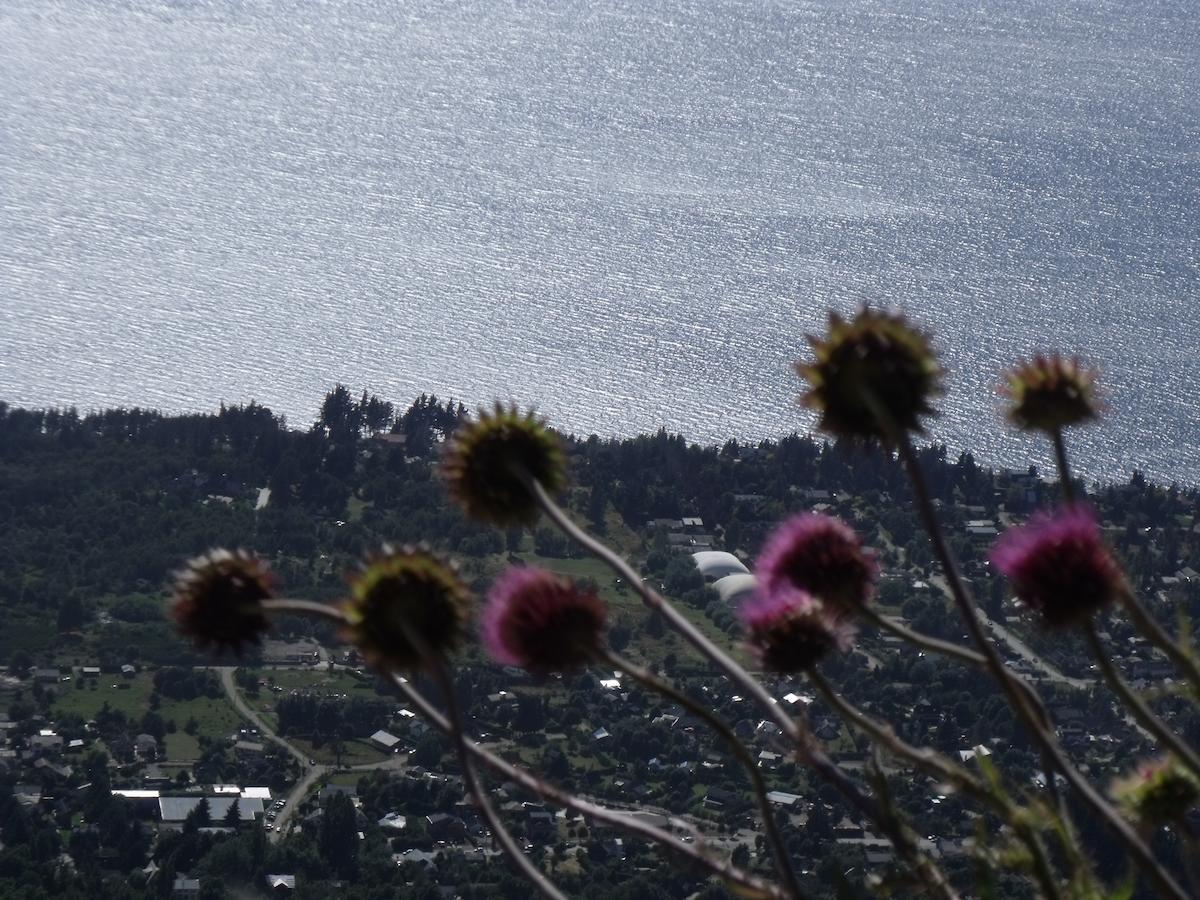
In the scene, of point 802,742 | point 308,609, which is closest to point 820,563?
point 802,742

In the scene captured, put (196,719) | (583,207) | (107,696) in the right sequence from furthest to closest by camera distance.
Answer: (583,207) → (107,696) → (196,719)

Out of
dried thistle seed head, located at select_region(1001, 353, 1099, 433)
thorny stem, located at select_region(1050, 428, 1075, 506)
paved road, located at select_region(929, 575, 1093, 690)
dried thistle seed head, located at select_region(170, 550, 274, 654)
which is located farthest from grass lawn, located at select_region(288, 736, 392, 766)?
thorny stem, located at select_region(1050, 428, 1075, 506)

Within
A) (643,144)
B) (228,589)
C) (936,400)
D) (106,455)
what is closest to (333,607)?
(228,589)

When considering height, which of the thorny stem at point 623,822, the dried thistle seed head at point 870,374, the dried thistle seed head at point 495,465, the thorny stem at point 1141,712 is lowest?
the thorny stem at point 623,822

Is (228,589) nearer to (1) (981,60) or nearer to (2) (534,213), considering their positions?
(2) (534,213)

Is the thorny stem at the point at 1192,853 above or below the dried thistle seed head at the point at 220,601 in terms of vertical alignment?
below

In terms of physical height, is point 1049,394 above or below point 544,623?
above

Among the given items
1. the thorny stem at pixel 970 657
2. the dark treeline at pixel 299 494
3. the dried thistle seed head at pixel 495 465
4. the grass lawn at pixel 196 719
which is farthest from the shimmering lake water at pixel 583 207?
the thorny stem at pixel 970 657

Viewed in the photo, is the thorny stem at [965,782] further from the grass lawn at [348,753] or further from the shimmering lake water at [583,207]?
the shimmering lake water at [583,207]

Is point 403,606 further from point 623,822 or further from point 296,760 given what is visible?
point 296,760
